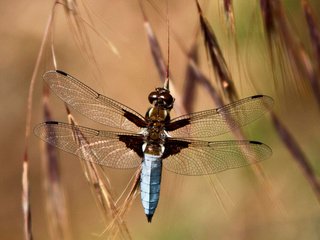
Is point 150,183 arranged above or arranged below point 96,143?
below

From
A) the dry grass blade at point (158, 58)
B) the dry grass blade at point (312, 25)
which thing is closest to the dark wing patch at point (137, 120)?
the dry grass blade at point (158, 58)

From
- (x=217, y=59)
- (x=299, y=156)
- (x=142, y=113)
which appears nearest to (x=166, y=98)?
(x=217, y=59)

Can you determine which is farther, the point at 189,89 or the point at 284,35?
the point at 189,89

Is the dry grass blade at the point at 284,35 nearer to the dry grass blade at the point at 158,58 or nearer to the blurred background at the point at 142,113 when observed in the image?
the dry grass blade at the point at 158,58


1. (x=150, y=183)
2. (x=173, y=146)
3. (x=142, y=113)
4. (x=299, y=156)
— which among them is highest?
(x=142, y=113)

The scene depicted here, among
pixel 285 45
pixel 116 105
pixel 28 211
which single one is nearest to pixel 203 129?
pixel 116 105

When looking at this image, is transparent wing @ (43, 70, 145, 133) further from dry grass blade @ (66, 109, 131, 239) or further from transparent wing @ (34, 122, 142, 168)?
dry grass blade @ (66, 109, 131, 239)

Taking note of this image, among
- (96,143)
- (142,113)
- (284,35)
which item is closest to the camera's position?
(284,35)

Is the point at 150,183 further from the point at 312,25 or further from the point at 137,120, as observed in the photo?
the point at 312,25

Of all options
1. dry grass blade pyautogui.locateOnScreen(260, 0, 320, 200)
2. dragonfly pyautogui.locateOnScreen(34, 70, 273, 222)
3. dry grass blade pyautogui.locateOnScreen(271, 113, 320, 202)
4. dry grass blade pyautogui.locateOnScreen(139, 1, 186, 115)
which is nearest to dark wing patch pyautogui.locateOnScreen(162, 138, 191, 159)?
dragonfly pyautogui.locateOnScreen(34, 70, 273, 222)

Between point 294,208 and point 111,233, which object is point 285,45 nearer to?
point 111,233
